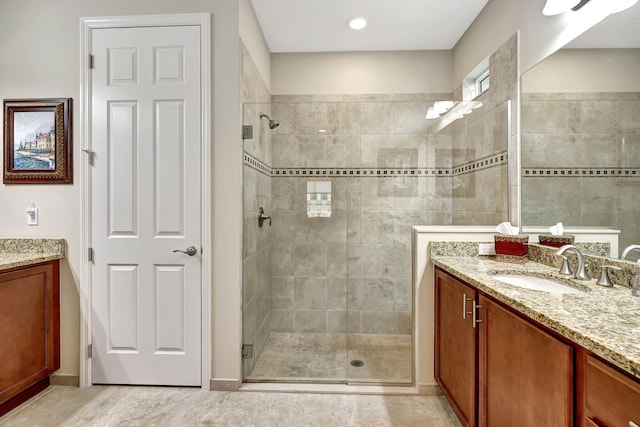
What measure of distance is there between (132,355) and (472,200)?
2.62 m

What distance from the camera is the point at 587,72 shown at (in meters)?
1.57

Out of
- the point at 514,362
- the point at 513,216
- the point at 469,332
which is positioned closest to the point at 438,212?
the point at 513,216

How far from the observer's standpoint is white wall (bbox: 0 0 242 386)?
6.97ft

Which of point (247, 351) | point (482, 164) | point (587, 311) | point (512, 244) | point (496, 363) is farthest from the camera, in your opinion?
point (482, 164)

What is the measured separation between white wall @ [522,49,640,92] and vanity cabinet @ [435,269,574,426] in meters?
1.09

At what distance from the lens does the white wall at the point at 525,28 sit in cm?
160

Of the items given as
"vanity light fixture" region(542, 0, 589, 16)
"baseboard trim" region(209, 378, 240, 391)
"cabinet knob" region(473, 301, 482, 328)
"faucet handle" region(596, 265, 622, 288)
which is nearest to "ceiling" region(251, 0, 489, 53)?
"vanity light fixture" region(542, 0, 589, 16)

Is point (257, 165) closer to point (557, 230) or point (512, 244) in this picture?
point (512, 244)

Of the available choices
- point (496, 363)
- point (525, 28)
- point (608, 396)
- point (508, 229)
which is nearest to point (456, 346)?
point (496, 363)

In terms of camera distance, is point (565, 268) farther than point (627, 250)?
Yes

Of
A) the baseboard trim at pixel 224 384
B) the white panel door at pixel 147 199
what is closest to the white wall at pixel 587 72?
the white panel door at pixel 147 199

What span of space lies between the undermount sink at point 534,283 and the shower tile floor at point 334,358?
91cm

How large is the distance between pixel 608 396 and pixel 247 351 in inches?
77.5

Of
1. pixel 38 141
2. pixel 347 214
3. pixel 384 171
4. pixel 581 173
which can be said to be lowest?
pixel 347 214
